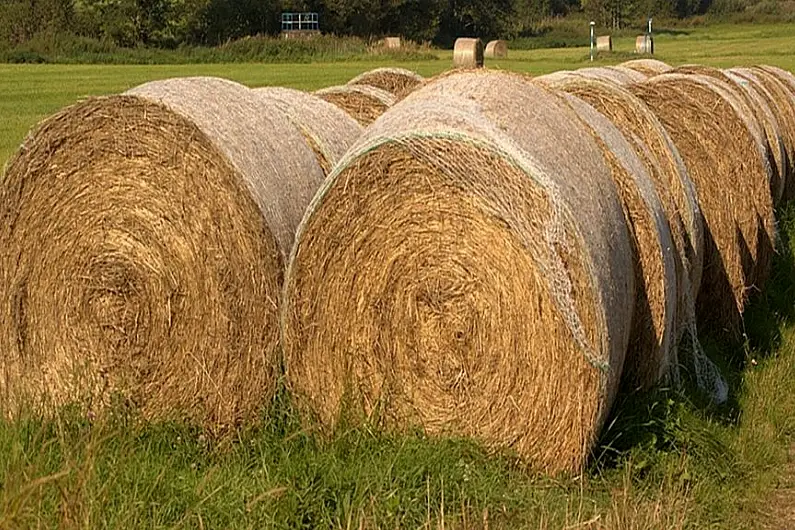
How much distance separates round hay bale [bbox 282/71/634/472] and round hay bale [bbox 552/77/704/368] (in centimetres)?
115

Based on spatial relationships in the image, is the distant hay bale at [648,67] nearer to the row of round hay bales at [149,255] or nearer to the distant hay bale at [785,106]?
the distant hay bale at [785,106]

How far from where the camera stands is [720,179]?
26.7 ft

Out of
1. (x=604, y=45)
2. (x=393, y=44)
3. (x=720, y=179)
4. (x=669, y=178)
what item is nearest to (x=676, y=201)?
(x=669, y=178)

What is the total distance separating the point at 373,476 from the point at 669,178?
3075mm

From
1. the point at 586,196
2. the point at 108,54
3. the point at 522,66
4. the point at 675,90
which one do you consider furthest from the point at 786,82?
the point at 108,54

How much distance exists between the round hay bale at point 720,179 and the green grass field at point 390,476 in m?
1.21

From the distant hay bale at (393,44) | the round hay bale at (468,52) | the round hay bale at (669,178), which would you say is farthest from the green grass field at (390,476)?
the distant hay bale at (393,44)

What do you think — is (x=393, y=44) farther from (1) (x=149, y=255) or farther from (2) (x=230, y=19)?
(1) (x=149, y=255)

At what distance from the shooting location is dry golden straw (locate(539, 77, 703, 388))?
592 cm

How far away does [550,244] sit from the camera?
4.95 m

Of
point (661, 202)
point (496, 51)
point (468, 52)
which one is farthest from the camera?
point (496, 51)

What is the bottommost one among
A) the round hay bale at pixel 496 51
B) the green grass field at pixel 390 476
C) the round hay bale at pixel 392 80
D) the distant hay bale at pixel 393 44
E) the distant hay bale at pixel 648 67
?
the green grass field at pixel 390 476

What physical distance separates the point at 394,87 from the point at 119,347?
197 inches

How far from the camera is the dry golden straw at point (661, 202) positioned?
19.4 feet
